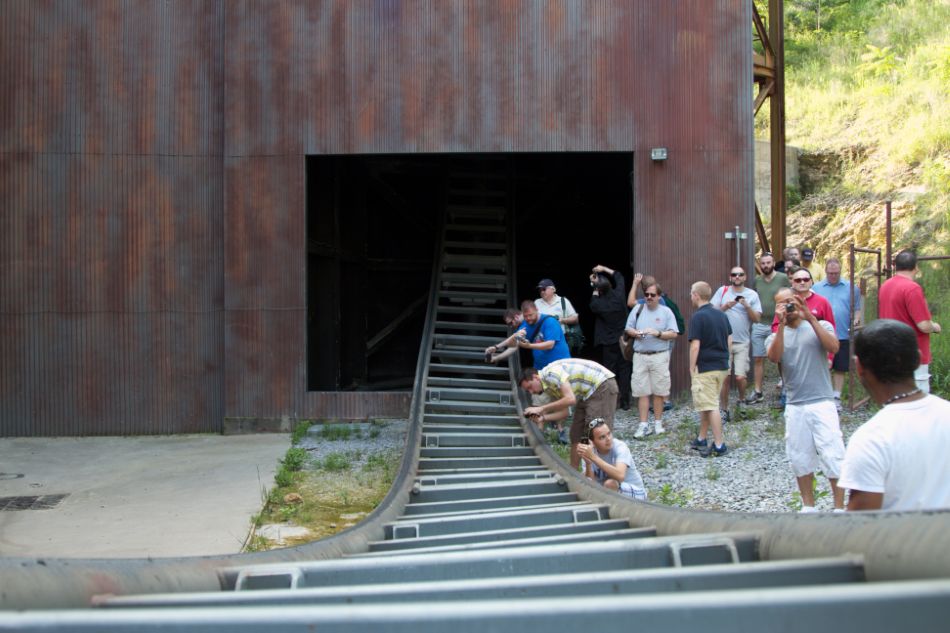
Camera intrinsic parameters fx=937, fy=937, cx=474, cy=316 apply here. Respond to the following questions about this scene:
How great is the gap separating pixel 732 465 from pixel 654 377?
1.85m

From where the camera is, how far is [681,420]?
424 inches

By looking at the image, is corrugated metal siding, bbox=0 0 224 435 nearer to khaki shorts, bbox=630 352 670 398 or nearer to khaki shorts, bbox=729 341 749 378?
khaki shorts, bbox=630 352 670 398

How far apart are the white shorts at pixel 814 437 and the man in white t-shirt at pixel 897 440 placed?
3.21 metres

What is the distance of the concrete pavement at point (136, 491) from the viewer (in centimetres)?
742

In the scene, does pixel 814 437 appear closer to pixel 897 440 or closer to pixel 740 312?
pixel 897 440

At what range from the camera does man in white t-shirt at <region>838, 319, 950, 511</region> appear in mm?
3143

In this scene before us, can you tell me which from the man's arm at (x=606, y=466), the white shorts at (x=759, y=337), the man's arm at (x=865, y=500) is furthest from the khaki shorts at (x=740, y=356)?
the man's arm at (x=865, y=500)

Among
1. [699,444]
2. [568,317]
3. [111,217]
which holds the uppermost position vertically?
[111,217]

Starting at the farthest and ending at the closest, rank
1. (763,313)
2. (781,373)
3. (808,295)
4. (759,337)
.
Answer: (763,313), (759,337), (808,295), (781,373)

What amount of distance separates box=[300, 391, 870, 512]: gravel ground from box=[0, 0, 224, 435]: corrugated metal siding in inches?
94.0

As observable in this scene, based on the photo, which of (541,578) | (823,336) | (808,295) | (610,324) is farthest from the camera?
(610,324)

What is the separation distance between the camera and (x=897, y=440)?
125 inches

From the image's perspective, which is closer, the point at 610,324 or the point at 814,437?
the point at 814,437

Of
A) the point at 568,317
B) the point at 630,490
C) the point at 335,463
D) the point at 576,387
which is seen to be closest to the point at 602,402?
the point at 576,387
